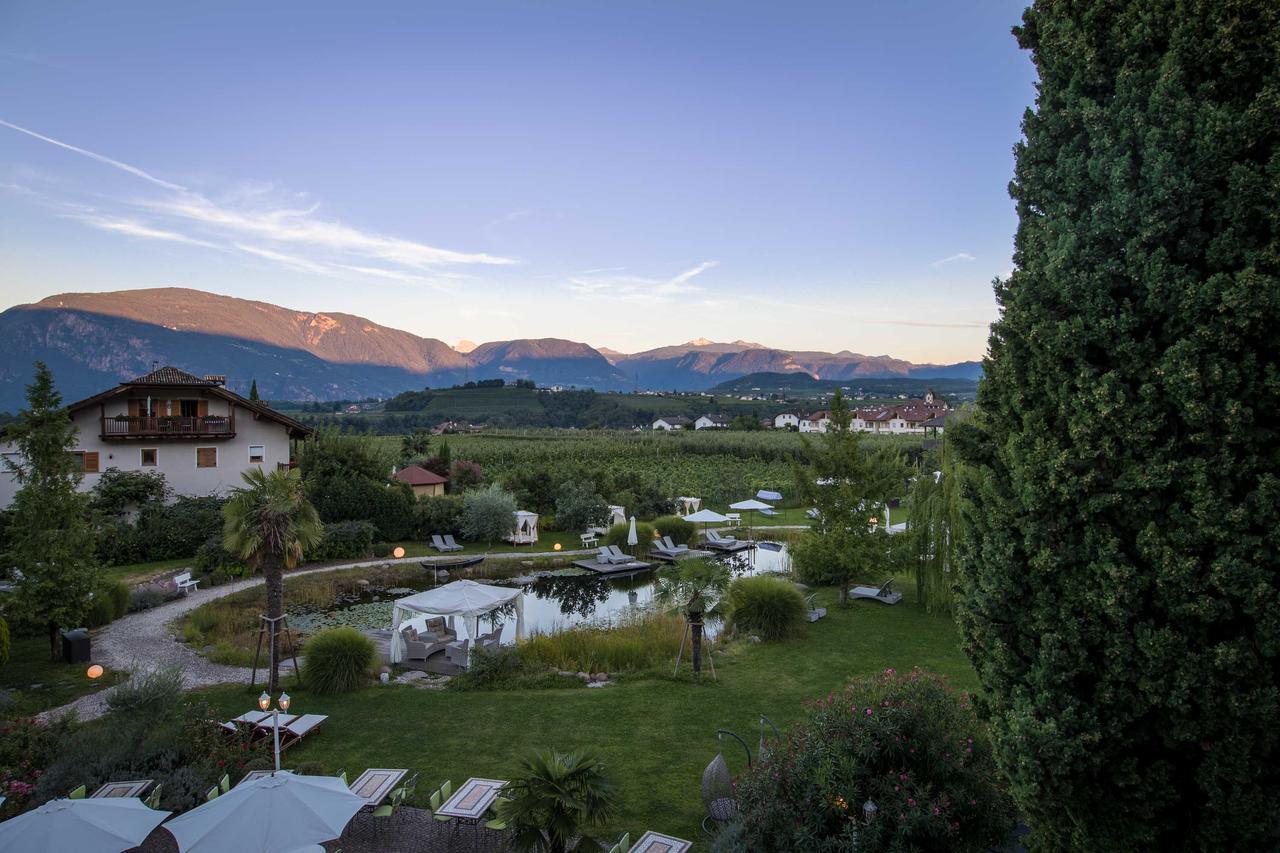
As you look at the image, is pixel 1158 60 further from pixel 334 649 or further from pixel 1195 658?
pixel 334 649

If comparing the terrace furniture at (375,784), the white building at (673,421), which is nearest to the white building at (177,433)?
the terrace furniture at (375,784)

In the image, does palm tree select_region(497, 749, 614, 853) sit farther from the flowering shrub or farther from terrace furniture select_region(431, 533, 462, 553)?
terrace furniture select_region(431, 533, 462, 553)

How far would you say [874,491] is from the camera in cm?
1814

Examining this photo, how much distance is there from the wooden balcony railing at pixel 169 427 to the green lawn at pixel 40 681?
1284cm

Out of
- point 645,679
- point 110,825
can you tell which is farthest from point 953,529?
point 110,825

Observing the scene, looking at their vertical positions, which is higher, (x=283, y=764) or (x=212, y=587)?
(x=283, y=764)

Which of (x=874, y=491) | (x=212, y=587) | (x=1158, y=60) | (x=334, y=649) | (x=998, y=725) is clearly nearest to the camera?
(x=1158, y=60)

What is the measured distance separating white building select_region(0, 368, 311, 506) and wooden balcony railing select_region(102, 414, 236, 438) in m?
0.03

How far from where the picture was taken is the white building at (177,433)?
25.7 meters

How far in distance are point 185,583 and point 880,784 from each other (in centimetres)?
2100

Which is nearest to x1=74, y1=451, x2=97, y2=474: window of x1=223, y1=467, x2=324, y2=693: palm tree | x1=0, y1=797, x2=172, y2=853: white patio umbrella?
x1=223, y1=467, x2=324, y2=693: palm tree

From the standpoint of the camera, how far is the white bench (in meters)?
20.1

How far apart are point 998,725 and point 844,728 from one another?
161 cm

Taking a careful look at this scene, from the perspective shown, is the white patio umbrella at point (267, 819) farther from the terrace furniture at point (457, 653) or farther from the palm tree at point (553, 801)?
the terrace furniture at point (457, 653)
